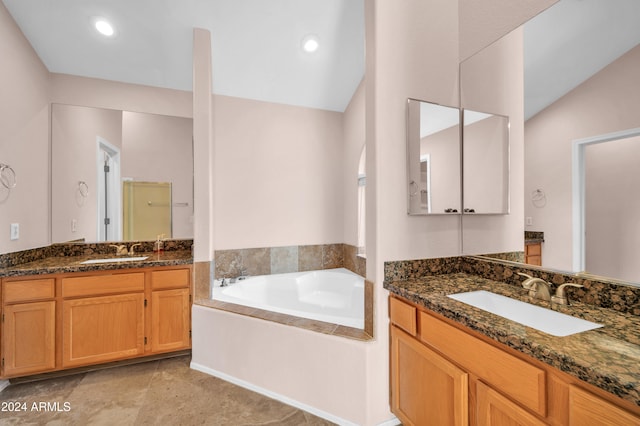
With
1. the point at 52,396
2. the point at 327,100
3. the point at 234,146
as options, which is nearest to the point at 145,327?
the point at 52,396

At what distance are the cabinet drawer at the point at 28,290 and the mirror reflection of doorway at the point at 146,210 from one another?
72cm

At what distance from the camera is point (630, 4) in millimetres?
1070

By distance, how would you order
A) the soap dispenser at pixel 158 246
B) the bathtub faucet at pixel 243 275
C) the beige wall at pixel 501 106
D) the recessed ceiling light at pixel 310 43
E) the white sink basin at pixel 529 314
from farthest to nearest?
the bathtub faucet at pixel 243 275
the soap dispenser at pixel 158 246
the recessed ceiling light at pixel 310 43
the beige wall at pixel 501 106
the white sink basin at pixel 529 314

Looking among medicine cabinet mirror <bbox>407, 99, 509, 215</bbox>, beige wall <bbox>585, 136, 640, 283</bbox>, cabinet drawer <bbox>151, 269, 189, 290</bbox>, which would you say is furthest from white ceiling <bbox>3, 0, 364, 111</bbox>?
beige wall <bbox>585, 136, 640, 283</bbox>

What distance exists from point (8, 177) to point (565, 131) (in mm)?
3473

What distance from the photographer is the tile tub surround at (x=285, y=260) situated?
2908mm

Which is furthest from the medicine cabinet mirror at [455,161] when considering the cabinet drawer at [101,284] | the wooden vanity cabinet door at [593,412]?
the cabinet drawer at [101,284]

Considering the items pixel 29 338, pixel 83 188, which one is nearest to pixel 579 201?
pixel 29 338

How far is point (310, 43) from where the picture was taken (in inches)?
97.9

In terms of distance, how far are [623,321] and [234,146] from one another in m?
3.00

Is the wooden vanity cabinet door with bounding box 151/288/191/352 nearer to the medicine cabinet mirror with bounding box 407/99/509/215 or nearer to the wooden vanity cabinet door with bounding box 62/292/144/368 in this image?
the wooden vanity cabinet door with bounding box 62/292/144/368

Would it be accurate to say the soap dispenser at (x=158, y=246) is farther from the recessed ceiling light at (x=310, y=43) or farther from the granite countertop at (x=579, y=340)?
the granite countertop at (x=579, y=340)

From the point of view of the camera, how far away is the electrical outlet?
6.63 ft

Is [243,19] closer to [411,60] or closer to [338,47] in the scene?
[338,47]
